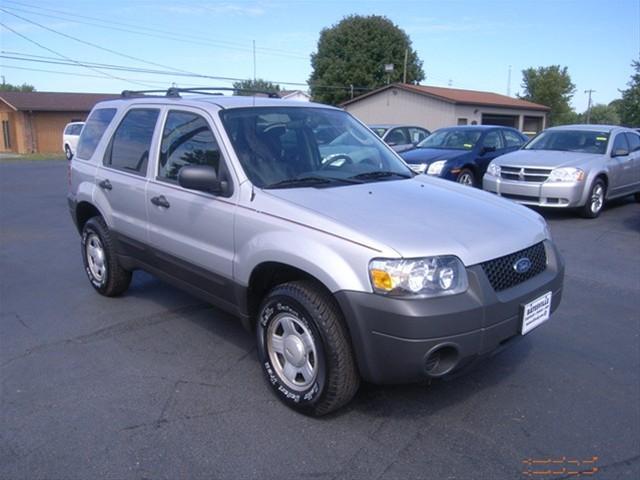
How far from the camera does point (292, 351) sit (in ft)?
11.3

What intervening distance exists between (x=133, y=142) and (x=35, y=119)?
128 feet

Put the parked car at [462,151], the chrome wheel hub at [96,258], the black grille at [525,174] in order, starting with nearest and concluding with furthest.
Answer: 1. the chrome wheel hub at [96,258]
2. the black grille at [525,174]
3. the parked car at [462,151]

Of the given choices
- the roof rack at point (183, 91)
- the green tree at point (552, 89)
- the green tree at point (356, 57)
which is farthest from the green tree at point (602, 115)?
the roof rack at point (183, 91)

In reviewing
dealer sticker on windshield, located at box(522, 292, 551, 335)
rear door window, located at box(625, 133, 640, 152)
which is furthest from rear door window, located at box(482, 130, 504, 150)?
dealer sticker on windshield, located at box(522, 292, 551, 335)

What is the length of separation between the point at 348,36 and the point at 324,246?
178 ft

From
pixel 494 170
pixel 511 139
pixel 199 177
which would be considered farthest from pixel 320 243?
pixel 511 139

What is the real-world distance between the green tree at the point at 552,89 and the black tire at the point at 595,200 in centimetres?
4834

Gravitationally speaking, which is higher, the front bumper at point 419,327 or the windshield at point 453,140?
the windshield at point 453,140

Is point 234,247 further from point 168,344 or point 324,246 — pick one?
point 168,344

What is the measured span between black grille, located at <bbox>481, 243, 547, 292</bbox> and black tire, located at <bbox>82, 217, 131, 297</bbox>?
3.55 m

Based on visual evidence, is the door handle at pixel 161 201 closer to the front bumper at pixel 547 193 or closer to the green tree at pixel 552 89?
the front bumper at pixel 547 193

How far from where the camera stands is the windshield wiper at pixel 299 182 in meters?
3.70

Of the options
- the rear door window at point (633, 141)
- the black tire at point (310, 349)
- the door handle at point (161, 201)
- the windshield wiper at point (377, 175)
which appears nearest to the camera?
the black tire at point (310, 349)

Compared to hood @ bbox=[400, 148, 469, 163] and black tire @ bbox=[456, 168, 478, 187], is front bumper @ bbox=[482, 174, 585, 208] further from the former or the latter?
hood @ bbox=[400, 148, 469, 163]
